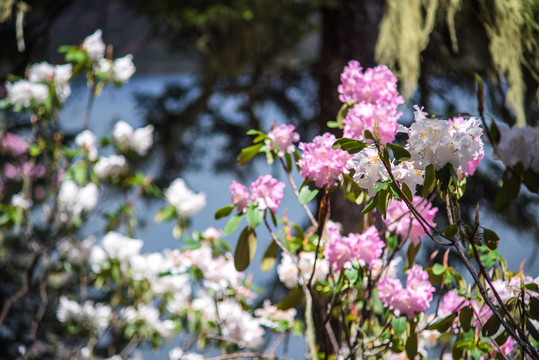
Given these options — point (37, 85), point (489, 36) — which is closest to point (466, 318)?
point (489, 36)

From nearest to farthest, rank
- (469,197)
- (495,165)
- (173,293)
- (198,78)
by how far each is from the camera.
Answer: (173,293)
(469,197)
(495,165)
(198,78)

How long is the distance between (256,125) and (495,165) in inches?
54.9

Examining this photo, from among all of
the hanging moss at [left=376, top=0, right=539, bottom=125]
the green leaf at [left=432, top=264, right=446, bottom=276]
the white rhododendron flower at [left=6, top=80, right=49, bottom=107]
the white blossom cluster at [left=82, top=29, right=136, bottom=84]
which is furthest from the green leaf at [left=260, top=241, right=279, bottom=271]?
the white rhododendron flower at [left=6, top=80, right=49, bottom=107]

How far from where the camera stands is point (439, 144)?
42cm

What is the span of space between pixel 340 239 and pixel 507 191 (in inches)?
11.1

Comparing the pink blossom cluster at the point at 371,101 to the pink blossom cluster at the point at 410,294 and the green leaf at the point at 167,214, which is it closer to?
the pink blossom cluster at the point at 410,294

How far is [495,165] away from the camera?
249cm

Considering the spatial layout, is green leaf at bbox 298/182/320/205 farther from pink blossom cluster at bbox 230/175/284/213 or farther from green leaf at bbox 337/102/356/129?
green leaf at bbox 337/102/356/129

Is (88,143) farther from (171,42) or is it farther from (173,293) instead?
(171,42)

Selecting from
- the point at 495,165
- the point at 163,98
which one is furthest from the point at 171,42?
the point at 495,165

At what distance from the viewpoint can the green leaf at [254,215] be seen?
58 cm

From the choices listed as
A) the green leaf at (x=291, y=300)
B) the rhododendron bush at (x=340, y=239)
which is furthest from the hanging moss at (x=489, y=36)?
the green leaf at (x=291, y=300)

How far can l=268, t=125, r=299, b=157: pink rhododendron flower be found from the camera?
63cm

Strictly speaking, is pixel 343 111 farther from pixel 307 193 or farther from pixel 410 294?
pixel 410 294
